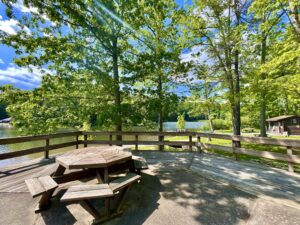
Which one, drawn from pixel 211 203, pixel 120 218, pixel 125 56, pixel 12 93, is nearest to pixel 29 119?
pixel 12 93

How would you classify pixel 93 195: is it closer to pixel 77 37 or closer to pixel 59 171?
pixel 59 171

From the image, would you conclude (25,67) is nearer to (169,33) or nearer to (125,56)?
(125,56)

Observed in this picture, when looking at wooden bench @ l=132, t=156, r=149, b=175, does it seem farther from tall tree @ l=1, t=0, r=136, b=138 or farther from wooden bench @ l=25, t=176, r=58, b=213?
tall tree @ l=1, t=0, r=136, b=138

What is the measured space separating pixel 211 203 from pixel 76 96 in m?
7.13

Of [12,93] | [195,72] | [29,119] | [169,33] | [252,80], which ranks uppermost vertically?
[169,33]

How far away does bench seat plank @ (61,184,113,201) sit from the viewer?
248 cm

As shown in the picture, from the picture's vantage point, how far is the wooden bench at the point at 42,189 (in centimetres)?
277

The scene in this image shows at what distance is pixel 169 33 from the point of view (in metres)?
9.67

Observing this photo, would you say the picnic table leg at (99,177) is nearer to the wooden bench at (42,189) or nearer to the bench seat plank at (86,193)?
the bench seat plank at (86,193)

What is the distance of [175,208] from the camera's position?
3.04 m

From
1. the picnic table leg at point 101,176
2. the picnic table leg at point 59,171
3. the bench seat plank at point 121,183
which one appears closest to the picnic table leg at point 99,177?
the picnic table leg at point 101,176

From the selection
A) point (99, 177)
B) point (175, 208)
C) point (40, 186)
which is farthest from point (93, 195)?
point (175, 208)

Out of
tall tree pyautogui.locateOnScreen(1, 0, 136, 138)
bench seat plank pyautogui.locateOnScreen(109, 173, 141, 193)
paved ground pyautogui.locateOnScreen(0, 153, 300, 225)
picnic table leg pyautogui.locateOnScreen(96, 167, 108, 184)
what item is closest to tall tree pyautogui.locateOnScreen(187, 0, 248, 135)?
tall tree pyautogui.locateOnScreen(1, 0, 136, 138)

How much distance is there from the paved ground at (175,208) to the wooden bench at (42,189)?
150 mm
